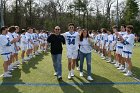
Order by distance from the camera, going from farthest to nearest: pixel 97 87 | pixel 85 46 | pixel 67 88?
pixel 85 46 < pixel 97 87 < pixel 67 88

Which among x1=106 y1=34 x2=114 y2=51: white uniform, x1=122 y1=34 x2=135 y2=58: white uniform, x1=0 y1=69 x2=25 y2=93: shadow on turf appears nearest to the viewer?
x1=0 y1=69 x2=25 y2=93: shadow on turf

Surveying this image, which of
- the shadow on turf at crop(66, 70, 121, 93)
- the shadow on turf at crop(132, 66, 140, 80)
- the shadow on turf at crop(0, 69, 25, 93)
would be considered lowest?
the shadow on turf at crop(132, 66, 140, 80)

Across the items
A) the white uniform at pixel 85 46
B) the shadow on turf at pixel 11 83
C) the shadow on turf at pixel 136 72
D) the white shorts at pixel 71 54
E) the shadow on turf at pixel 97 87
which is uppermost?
the white uniform at pixel 85 46

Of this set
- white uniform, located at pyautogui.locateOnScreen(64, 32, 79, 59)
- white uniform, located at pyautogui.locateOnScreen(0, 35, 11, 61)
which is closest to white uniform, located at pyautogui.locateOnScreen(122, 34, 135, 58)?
white uniform, located at pyautogui.locateOnScreen(64, 32, 79, 59)

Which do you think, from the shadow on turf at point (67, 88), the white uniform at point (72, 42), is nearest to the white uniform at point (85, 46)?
the white uniform at point (72, 42)

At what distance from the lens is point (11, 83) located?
12039 mm

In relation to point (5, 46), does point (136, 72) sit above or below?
below

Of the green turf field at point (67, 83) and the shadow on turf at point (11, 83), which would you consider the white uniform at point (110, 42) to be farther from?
the shadow on turf at point (11, 83)

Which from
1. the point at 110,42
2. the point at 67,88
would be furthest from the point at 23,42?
the point at 67,88

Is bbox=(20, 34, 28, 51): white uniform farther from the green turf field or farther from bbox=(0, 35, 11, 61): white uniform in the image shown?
bbox=(0, 35, 11, 61): white uniform

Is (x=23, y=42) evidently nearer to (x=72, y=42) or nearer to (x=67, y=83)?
(x=72, y=42)

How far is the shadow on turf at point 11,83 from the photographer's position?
1079cm

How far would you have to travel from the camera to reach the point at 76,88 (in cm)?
1111

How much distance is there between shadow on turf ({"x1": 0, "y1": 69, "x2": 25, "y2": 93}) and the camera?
1079 centimetres
